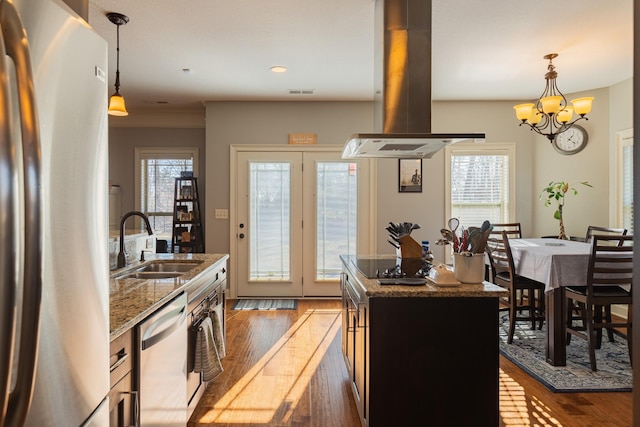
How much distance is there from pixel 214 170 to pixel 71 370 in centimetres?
495

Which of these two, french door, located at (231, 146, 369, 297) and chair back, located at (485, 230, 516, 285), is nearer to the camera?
chair back, located at (485, 230, 516, 285)

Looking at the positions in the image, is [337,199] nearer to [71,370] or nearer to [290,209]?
[290,209]

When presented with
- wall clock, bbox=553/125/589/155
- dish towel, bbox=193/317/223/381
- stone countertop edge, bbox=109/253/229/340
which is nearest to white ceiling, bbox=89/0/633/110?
wall clock, bbox=553/125/589/155

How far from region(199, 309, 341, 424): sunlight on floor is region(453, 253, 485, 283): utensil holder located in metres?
1.35

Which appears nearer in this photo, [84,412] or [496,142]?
[84,412]

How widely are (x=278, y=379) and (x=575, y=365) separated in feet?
7.48

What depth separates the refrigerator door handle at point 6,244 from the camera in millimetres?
572

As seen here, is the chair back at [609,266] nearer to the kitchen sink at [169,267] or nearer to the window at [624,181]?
the window at [624,181]

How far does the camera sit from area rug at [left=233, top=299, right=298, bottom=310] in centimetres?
515

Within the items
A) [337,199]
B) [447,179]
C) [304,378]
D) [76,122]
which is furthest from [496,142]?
[76,122]

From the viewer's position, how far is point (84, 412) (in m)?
0.91

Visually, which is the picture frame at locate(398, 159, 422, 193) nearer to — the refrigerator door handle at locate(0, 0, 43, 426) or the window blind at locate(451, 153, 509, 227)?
the window blind at locate(451, 153, 509, 227)

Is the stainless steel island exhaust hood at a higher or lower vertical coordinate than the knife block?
higher

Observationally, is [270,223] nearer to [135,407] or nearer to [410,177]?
[410,177]
